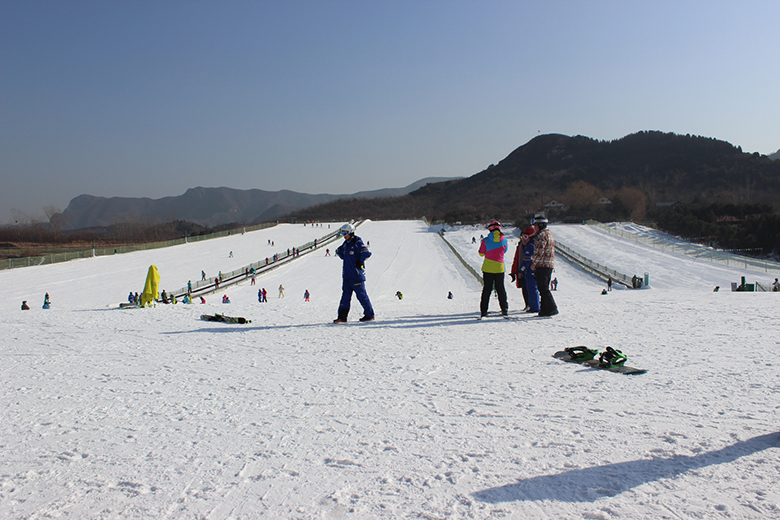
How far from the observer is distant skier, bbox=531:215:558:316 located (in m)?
8.38

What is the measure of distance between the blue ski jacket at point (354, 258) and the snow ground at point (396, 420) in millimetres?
1347

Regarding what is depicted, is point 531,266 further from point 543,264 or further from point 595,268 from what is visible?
point 595,268

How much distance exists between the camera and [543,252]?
28.5 feet

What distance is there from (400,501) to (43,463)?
7.65ft

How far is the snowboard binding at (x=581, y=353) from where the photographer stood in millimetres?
5145

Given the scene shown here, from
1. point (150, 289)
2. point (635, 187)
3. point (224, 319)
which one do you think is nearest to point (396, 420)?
point (224, 319)

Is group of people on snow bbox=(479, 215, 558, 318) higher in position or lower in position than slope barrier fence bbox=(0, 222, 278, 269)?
higher

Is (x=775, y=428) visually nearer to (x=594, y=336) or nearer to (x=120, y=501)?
(x=594, y=336)

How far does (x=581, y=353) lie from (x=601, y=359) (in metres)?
0.30

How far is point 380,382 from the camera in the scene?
15.3ft

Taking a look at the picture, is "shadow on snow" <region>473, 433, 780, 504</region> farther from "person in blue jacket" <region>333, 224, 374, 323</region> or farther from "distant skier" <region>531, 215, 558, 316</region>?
"person in blue jacket" <region>333, 224, 374, 323</region>

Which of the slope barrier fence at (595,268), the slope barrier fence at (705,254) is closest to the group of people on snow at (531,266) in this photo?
the slope barrier fence at (595,268)

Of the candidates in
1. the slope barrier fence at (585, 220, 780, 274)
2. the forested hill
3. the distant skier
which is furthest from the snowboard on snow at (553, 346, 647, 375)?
the forested hill

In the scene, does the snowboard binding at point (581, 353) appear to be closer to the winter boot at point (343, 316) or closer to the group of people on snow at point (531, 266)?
the group of people on snow at point (531, 266)
